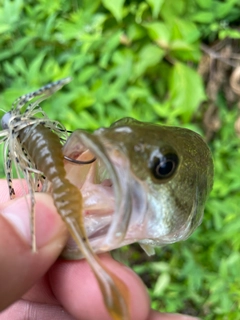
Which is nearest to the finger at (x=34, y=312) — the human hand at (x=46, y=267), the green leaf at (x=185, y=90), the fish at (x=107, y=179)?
the human hand at (x=46, y=267)

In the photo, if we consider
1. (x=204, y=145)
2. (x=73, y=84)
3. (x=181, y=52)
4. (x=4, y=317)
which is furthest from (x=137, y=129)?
(x=181, y=52)

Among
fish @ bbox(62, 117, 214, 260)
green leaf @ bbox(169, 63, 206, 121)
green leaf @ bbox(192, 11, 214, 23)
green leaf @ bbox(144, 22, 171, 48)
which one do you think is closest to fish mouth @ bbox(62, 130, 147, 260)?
fish @ bbox(62, 117, 214, 260)

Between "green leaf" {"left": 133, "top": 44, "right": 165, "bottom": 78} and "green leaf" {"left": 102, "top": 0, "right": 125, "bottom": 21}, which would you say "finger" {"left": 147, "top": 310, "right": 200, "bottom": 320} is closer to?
"green leaf" {"left": 133, "top": 44, "right": 165, "bottom": 78}

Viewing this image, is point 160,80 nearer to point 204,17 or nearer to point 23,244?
point 204,17

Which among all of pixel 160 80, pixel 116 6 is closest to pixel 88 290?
pixel 116 6

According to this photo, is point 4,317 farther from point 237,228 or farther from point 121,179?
point 237,228

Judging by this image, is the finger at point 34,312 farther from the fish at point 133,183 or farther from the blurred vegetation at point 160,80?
the blurred vegetation at point 160,80
